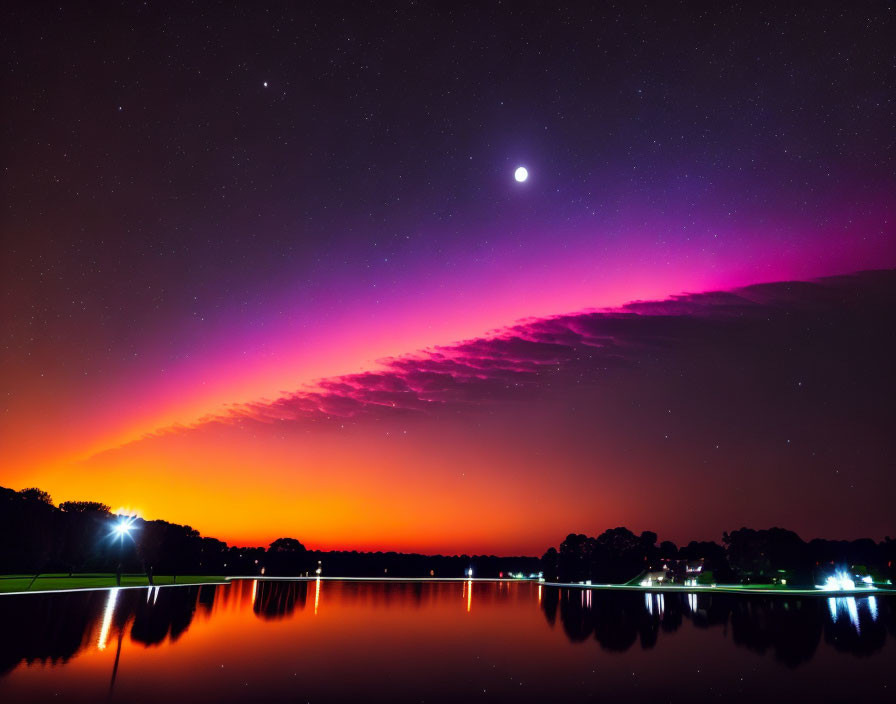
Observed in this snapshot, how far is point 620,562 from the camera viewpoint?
404ft

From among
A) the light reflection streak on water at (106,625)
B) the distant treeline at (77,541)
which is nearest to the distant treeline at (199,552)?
the distant treeline at (77,541)

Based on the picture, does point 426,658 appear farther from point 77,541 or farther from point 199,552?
point 199,552

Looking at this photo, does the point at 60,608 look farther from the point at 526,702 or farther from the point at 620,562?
the point at 620,562

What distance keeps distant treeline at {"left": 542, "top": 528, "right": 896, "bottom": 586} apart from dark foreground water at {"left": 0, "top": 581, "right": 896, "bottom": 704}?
7536 cm

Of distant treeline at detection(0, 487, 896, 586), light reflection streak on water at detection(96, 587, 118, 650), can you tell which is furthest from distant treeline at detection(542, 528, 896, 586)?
light reflection streak on water at detection(96, 587, 118, 650)

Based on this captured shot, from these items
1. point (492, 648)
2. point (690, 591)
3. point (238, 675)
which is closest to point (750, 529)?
point (690, 591)

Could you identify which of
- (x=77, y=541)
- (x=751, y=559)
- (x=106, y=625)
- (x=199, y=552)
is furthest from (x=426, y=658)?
(x=751, y=559)

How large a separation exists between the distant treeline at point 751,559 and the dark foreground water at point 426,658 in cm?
7536

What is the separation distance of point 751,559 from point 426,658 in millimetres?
178799

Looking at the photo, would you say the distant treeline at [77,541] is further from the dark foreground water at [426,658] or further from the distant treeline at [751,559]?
the distant treeline at [751,559]

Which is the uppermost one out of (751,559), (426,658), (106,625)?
(751,559)

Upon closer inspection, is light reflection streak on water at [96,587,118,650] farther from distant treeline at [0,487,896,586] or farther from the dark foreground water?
distant treeline at [0,487,896,586]

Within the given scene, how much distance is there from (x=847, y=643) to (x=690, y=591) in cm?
7283

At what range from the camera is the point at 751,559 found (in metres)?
173
